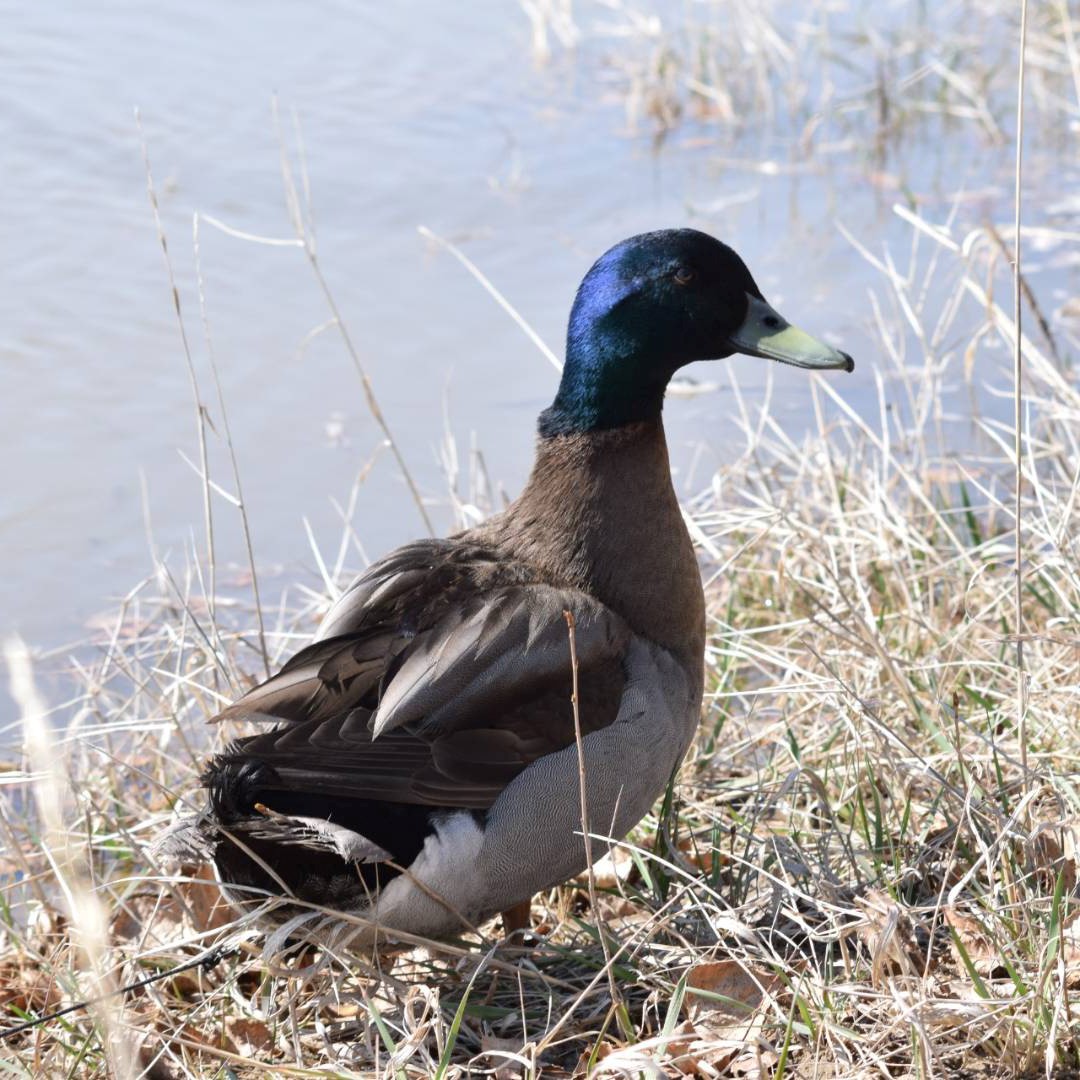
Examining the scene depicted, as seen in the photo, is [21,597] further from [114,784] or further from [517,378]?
[517,378]

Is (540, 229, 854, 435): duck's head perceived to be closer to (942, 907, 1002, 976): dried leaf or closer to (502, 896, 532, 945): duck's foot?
(502, 896, 532, 945): duck's foot

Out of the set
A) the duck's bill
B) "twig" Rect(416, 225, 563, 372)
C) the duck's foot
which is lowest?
the duck's foot

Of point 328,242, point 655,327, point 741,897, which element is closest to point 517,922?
point 741,897

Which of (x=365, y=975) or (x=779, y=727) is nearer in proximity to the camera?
(x=365, y=975)

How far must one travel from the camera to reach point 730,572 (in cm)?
494

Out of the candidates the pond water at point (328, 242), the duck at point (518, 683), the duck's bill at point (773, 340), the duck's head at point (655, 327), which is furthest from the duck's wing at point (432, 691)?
the pond water at point (328, 242)

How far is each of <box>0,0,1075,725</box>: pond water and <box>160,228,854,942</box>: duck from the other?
144 cm

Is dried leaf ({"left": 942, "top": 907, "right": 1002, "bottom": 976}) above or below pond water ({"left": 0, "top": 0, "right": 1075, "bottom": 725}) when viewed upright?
below

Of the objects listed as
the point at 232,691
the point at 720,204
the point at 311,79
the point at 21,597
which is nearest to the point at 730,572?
the point at 232,691

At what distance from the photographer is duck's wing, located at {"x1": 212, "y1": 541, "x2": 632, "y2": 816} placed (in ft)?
9.84

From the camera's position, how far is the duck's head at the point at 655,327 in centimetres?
348

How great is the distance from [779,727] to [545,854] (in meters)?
1.05

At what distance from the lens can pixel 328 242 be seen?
7012 millimetres

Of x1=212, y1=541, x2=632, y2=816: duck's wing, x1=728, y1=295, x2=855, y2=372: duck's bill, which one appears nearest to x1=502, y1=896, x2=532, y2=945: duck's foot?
x1=212, y1=541, x2=632, y2=816: duck's wing
